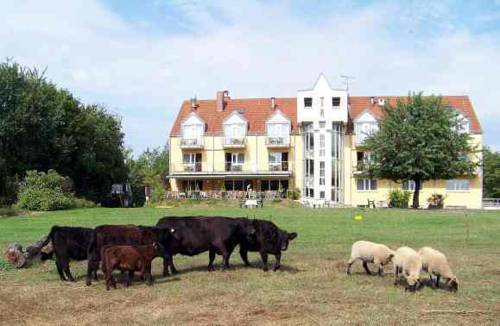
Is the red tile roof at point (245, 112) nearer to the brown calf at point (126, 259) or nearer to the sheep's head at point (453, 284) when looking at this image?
the brown calf at point (126, 259)

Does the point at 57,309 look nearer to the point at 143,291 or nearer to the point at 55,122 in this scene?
the point at 143,291

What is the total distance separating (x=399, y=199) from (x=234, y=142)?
21.0 m

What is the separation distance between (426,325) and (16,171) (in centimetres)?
5372

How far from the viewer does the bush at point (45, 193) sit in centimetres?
4800

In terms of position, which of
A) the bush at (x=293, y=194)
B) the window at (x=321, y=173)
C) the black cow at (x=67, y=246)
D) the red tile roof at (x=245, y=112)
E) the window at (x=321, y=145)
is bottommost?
the black cow at (x=67, y=246)

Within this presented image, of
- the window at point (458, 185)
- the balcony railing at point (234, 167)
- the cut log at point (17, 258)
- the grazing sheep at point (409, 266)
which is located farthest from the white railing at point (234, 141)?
the grazing sheep at point (409, 266)

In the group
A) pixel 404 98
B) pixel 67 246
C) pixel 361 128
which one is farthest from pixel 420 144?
pixel 67 246

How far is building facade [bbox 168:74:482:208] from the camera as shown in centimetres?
7231

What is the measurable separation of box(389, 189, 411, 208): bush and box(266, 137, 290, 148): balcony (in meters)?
14.4

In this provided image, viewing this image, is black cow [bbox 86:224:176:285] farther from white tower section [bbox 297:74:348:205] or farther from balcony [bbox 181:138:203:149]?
balcony [bbox 181:138:203:149]

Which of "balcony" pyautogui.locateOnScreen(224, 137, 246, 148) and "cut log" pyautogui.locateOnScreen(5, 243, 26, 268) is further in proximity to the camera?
"balcony" pyautogui.locateOnScreen(224, 137, 246, 148)

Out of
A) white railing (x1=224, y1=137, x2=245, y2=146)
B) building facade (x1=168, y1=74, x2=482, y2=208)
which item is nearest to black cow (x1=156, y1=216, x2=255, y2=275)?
building facade (x1=168, y1=74, x2=482, y2=208)

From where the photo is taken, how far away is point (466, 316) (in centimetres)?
1047

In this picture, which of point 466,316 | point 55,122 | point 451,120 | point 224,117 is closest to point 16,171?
point 55,122
